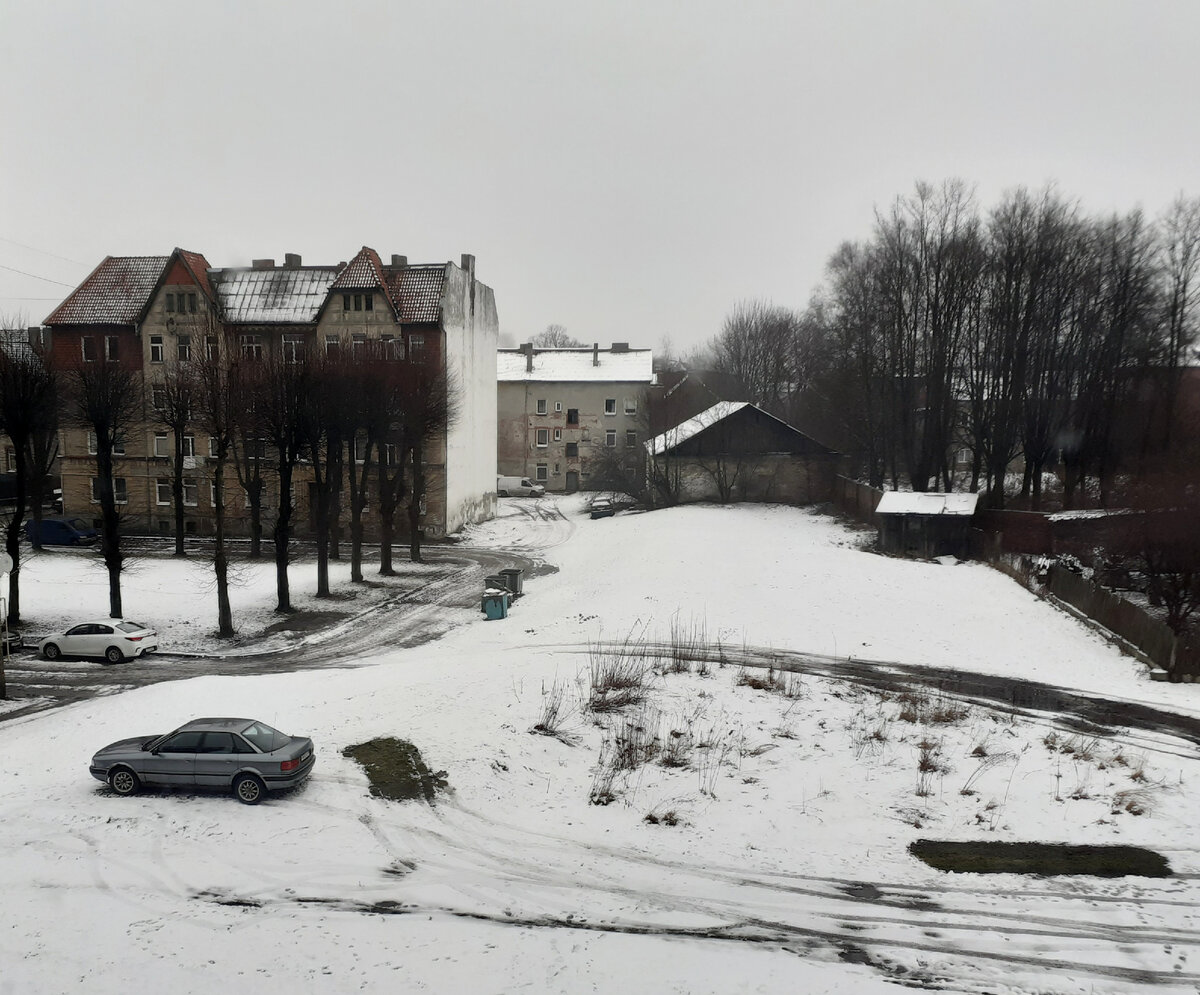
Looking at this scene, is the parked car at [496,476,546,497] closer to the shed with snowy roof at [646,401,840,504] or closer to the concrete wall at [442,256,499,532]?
the concrete wall at [442,256,499,532]

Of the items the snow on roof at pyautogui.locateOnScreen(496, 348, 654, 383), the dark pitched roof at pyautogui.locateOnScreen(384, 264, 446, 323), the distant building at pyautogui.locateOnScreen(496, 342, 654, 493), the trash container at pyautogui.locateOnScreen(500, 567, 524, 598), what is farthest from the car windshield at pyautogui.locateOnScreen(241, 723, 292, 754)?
the snow on roof at pyautogui.locateOnScreen(496, 348, 654, 383)

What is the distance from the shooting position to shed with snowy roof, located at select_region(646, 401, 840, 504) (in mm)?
50688

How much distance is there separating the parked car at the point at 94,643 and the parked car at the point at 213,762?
12160mm

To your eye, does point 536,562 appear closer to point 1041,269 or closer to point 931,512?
point 931,512

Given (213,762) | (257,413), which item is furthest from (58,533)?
(213,762)

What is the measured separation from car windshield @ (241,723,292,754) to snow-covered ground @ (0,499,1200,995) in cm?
88

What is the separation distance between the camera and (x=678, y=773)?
535 inches

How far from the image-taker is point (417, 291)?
43.0 m

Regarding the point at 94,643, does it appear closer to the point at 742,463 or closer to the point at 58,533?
the point at 58,533

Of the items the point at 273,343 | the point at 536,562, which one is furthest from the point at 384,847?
the point at 273,343

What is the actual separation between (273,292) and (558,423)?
30078 mm

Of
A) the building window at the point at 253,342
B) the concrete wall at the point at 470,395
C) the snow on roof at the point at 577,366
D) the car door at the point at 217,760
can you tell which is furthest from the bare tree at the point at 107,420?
the snow on roof at the point at 577,366

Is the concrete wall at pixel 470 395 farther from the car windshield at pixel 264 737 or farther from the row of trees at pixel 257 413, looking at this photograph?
the car windshield at pixel 264 737

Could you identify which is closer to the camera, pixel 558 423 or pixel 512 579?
pixel 512 579
